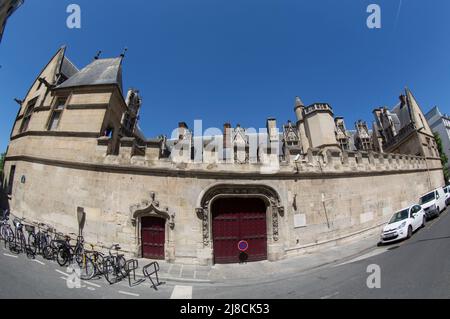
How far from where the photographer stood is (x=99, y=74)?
11.8 m

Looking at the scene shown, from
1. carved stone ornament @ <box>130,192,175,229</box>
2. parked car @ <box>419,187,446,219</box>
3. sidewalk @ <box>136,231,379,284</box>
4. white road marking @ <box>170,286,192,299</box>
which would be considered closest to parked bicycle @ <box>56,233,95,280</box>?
sidewalk @ <box>136,231,379,284</box>

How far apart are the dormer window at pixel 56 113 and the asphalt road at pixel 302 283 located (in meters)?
6.38

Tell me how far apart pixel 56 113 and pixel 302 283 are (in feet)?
47.9

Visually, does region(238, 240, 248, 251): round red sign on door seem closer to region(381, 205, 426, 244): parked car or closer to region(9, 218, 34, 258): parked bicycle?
region(381, 205, 426, 244): parked car

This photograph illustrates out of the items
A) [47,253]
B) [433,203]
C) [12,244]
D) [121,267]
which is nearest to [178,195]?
[121,267]

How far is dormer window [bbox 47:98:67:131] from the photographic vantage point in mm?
11099

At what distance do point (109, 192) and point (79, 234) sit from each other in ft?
7.42

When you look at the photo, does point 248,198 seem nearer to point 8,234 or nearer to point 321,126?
point 8,234

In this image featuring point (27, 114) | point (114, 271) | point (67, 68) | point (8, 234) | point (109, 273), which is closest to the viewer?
point (114, 271)

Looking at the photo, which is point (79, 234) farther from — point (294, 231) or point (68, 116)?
point (294, 231)

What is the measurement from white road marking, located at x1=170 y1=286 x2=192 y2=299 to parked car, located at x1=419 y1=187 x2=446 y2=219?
14.2 m

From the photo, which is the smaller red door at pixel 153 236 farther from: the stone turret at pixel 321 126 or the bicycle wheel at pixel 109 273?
→ the stone turret at pixel 321 126

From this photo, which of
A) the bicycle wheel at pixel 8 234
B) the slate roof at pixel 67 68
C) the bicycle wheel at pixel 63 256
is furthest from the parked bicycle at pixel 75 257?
the slate roof at pixel 67 68
